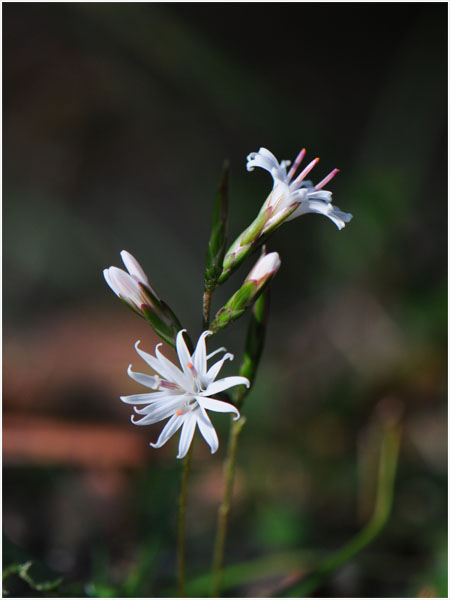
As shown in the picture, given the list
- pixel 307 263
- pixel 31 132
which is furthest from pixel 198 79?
pixel 31 132

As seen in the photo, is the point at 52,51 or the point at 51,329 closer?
the point at 51,329

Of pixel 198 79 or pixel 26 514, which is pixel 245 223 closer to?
pixel 198 79

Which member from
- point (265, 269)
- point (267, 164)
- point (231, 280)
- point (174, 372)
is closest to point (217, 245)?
point (265, 269)

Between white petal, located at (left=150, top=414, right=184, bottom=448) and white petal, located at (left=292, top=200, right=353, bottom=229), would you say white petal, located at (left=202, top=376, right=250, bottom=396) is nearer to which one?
white petal, located at (left=150, top=414, right=184, bottom=448)

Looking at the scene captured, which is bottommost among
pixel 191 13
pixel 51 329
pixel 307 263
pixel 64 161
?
pixel 51 329

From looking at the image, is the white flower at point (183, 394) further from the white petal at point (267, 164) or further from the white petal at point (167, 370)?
the white petal at point (267, 164)

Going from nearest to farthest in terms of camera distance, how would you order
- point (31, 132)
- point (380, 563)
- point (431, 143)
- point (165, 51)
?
point (380, 563) → point (165, 51) → point (431, 143) → point (31, 132)

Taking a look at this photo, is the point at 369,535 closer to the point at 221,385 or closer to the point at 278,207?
the point at 221,385
